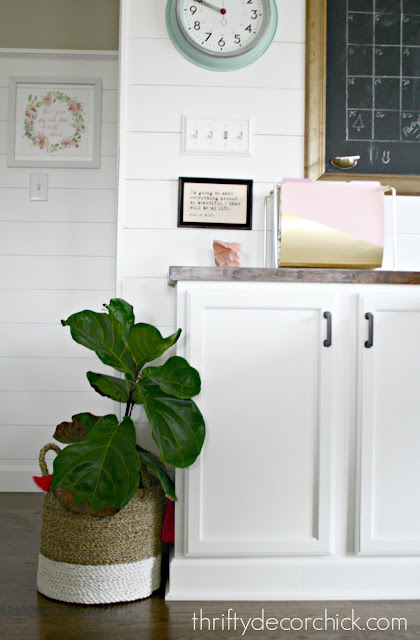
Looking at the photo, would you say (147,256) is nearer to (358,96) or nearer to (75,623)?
(358,96)

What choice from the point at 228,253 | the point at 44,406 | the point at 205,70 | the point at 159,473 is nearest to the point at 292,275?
the point at 228,253

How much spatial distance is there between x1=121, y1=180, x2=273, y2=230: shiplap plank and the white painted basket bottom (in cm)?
100

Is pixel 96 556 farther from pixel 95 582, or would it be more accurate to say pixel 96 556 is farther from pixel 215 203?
pixel 215 203

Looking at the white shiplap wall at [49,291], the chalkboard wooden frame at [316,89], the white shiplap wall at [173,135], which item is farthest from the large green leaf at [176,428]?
the white shiplap wall at [49,291]

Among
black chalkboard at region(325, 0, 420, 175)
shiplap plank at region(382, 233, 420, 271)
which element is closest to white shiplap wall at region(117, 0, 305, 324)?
black chalkboard at region(325, 0, 420, 175)

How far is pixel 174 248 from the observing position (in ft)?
6.50

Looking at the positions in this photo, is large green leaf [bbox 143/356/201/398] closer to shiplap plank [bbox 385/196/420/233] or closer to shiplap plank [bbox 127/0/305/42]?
shiplap plank [bbox 385/196/420/233]

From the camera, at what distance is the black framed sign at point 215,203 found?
1979mm

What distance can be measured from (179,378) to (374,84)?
1184 mm

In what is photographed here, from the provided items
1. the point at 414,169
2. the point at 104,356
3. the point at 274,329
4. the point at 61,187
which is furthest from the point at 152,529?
the point at 61,187

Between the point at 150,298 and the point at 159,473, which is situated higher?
the point at 150,298

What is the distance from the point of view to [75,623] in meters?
1.50

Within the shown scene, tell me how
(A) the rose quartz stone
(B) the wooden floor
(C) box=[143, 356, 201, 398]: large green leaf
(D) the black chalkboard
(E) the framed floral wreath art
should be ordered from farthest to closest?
1. (E) the framed floral wreath art
2. (D) the black chalkboard
3. (A) the rose quartz stone
4. (C) box=[143, 356, 201, 398]: large green leaf
5. (B) the wooden floor

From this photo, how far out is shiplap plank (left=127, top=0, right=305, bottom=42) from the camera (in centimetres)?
198
